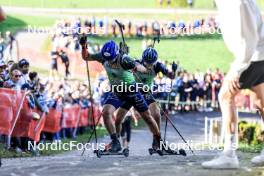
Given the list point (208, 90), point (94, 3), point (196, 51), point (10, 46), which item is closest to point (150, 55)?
point (10, 46)

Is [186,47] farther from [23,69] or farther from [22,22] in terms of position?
[23,69]

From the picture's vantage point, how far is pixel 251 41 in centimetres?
918

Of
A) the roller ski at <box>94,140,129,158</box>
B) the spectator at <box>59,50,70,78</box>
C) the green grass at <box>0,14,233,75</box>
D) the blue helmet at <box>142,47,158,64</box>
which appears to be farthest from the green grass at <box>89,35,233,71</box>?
the roller ski at <box>94,140,129,158</box>

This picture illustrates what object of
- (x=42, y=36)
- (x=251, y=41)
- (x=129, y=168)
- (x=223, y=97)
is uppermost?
(x=42, y=36)

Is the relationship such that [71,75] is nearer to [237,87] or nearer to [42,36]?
[42,36]

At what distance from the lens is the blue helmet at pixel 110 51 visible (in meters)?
14.0

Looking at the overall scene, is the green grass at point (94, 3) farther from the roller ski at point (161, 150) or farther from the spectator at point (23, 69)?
the roller ski at point (161, 150)

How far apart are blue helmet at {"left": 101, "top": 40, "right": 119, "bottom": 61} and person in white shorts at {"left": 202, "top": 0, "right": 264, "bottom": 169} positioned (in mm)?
4461

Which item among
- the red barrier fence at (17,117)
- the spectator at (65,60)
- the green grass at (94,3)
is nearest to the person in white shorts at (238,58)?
the red barrier fence at (17,117)

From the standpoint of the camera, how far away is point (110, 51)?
46.2 ft

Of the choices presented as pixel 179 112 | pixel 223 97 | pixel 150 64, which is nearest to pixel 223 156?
pixel 223 97

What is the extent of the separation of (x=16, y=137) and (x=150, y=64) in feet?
12.3

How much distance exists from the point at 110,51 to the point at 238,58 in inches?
204

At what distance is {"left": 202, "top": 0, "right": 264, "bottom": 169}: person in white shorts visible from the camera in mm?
9188
